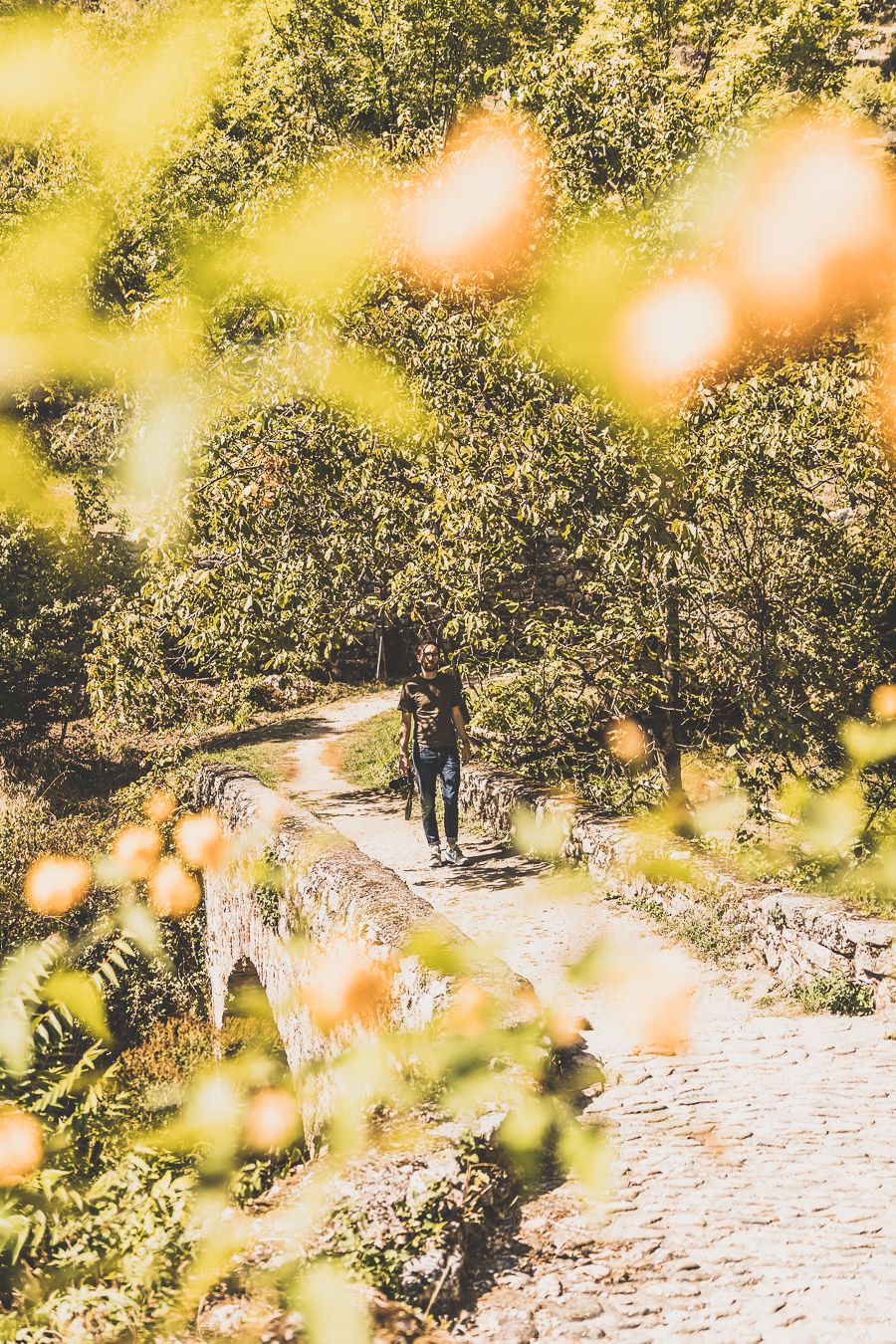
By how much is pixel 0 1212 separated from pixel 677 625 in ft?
20.2


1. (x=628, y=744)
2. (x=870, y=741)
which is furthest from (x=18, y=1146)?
(x=628, y=744)

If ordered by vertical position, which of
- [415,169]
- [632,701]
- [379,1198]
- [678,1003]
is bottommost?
[678,1003]

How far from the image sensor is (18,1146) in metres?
2.74

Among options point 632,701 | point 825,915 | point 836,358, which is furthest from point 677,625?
point 825,915

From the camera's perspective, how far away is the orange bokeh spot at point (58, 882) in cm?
1151

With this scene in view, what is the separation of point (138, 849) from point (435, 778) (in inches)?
239

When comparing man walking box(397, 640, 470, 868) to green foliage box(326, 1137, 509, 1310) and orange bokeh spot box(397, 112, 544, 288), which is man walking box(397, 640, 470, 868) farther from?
green foliage box(326, 1137, 509, 1310)

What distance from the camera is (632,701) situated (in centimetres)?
838

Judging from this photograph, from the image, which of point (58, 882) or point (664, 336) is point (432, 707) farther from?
point (58, 882)

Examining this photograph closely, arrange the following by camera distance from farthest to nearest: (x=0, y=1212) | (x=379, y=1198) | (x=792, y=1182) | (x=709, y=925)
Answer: (x=709, y=925) → (x=792, y=1182) → (x=379, y=1198) → (x=0, y=1212)

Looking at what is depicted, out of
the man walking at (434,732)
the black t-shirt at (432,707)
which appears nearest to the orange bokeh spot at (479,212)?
the man walking at (434,732)

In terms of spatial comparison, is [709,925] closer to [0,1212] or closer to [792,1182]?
[792,1182]

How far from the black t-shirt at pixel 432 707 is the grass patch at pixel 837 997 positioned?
3375 mm

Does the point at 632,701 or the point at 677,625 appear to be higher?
the point at 677,625
